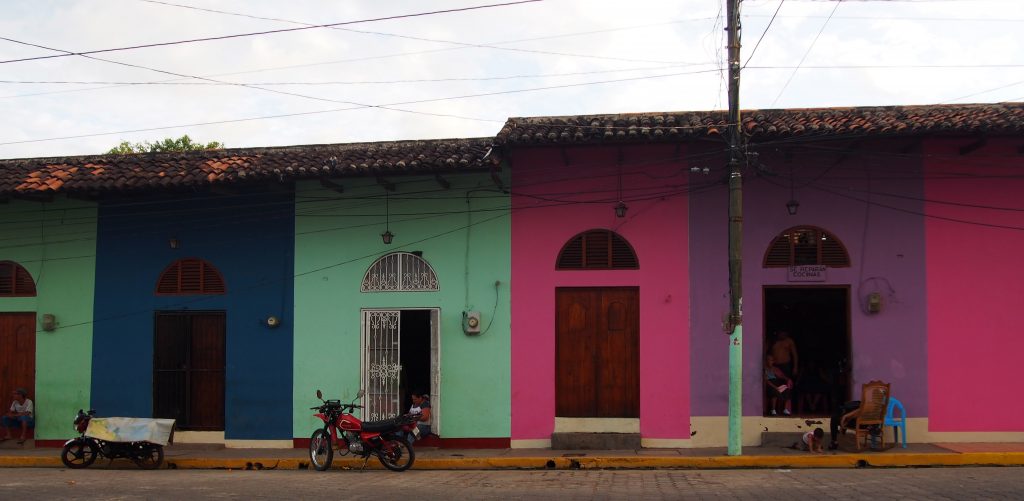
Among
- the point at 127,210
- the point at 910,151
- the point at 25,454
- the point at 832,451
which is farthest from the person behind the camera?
the point at 127,210

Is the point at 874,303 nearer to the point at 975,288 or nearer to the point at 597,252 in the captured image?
the point at 975,288

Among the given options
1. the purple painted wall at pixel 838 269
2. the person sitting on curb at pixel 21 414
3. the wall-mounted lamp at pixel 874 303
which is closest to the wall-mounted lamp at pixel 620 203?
the purple painted wall at pixel 838 269

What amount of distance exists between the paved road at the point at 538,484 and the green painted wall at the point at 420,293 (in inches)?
78.8

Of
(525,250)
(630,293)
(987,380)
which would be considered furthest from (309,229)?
(987,380)

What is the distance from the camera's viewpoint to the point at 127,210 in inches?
599

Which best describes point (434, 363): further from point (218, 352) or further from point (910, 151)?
point (910, 151)

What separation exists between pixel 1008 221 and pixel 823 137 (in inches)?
124

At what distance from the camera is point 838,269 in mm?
13266

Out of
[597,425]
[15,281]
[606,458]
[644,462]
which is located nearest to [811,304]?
[597,425]

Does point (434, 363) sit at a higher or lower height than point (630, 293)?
lower

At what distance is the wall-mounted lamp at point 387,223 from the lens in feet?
46.8

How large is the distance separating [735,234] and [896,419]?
12.2ft

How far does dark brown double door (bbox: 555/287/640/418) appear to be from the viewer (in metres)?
13.6

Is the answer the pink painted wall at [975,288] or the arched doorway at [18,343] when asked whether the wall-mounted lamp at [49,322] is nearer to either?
the arched doorway at [18,343]
